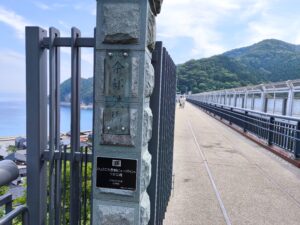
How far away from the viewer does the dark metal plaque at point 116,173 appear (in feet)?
7.92

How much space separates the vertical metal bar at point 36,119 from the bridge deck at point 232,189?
2169mm

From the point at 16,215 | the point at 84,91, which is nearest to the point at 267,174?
the point at 84,91

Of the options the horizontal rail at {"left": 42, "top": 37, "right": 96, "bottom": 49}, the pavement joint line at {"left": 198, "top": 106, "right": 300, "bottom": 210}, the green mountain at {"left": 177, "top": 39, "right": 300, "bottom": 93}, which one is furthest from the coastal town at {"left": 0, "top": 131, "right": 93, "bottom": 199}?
the green mountain at {"left": 177, "top": 39, "right": 300, "bottom": 93}

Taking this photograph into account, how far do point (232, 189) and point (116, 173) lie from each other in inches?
165

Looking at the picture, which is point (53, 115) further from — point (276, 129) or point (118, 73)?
point (276, 129)

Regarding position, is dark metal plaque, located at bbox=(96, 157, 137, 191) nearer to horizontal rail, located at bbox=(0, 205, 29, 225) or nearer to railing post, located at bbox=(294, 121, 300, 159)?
horizontal rail, located at bbox=(0, 205, 29, 225)

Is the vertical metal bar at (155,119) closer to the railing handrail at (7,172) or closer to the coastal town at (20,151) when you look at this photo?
the coastal town at (20,151)

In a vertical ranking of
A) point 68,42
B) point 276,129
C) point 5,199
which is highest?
point 68,42

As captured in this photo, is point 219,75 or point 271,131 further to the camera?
point 219,75

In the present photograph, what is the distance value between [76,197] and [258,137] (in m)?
11.0

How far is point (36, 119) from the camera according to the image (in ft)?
9.04

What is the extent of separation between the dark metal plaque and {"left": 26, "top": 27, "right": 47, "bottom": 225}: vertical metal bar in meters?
0.72

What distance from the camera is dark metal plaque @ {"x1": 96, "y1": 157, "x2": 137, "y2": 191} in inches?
95.0

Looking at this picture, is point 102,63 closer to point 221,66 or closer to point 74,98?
point 74,98
